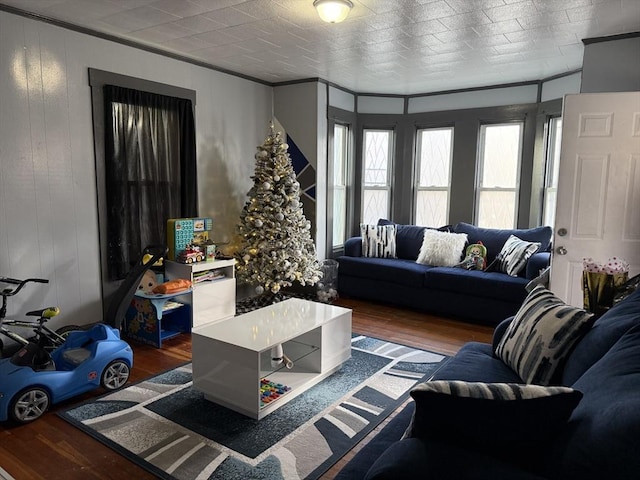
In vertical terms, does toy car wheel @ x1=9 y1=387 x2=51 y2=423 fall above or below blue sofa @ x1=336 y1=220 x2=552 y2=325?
below

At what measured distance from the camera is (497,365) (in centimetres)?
226

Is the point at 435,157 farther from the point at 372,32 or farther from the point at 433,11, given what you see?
the point at 433,11

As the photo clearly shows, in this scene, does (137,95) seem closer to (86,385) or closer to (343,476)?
(86,385)

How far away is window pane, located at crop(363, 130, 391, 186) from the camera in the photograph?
6.00 m

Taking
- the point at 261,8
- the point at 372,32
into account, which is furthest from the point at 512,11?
the point at 261,8

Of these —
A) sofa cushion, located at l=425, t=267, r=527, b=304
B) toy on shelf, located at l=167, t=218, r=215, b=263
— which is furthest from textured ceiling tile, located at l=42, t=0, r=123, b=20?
sofa cushion, located at l=425, t=267, r=527, b=304

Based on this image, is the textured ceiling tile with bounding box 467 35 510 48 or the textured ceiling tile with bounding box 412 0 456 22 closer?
the textured ceiling tile with bounding box 412 0 456 22

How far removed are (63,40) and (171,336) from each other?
2.50 meters

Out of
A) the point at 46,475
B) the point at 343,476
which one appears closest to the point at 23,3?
the point at 46,475

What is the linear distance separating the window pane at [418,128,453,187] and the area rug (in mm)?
3192

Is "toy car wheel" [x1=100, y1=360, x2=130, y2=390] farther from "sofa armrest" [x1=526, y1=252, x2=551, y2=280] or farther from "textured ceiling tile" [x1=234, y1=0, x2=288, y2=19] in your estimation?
"sofa armrest" [x1=526, y1=252, x2=551, y2=280]

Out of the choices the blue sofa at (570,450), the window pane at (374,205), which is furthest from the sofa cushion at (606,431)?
the window pane at (374,205)

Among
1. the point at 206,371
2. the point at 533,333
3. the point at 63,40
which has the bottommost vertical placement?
the point at 206,371

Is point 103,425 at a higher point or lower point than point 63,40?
lower
